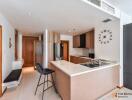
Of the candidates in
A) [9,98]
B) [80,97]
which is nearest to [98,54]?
[80,97]

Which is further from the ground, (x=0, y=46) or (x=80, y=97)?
(x=0, y=46)

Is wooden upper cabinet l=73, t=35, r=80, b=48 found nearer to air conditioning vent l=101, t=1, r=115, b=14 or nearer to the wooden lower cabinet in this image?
the wooden lower cabinet

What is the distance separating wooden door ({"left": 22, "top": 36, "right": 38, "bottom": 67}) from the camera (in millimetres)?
6301

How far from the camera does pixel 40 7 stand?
2.10 m

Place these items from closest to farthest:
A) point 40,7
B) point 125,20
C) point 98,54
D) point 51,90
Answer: point 40,7 < point 51,90 < point 125,20 < point 98,54

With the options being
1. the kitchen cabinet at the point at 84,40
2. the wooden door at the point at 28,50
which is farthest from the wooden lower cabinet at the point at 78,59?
the wooden door at the point at 28,50

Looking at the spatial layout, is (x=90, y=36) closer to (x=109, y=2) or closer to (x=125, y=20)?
(x=125, y=20)

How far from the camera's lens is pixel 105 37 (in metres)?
3.25

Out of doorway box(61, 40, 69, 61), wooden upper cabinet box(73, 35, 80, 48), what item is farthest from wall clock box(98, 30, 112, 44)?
doorway box(61, 40, 69, 61)

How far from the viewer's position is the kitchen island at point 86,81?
1729 millimetres

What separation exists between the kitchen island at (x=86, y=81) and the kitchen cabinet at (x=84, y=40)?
1889 millimetres

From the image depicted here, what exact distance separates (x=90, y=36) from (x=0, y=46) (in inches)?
145

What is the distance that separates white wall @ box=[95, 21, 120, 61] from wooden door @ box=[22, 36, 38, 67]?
4479 millimetres

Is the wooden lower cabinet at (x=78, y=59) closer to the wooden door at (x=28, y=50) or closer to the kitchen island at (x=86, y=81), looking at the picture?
the kitchen island at (x=86, y=81)
